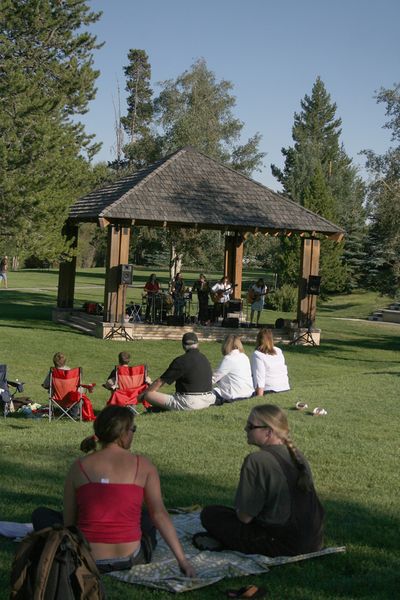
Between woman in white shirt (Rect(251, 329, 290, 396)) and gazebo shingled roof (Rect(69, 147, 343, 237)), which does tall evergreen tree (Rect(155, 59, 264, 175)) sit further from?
woman in white shirt (Rect(251, 329, 290, 396))

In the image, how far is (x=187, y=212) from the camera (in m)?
24.7

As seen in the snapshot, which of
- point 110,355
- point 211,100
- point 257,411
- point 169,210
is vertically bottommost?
point 110,355

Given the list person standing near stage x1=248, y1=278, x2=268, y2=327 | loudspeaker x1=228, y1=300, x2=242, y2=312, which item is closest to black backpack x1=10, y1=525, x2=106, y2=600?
loudspeaker x1=228, y1=300, x2=242, y2=312

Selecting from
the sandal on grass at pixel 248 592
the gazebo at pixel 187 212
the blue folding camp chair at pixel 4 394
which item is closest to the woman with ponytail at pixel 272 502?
the sandal on grass at pixel 248 592


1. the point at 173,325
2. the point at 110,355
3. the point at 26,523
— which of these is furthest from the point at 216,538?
the point at 173,325

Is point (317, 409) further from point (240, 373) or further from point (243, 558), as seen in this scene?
point (243, 558)

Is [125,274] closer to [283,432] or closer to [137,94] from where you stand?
[283,432]

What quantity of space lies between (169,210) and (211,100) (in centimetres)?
2764

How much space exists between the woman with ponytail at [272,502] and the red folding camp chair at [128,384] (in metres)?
7.17

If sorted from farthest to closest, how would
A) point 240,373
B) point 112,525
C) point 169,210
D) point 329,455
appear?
1. point 169,210
2. point 240,373
3. point 329,455
4. point 112,525

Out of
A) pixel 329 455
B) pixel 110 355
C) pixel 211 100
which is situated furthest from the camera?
pixel 211 100

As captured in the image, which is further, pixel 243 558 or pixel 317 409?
pixel 317 409

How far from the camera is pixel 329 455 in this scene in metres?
8.50

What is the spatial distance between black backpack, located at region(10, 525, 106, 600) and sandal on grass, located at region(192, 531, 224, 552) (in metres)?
1.46
